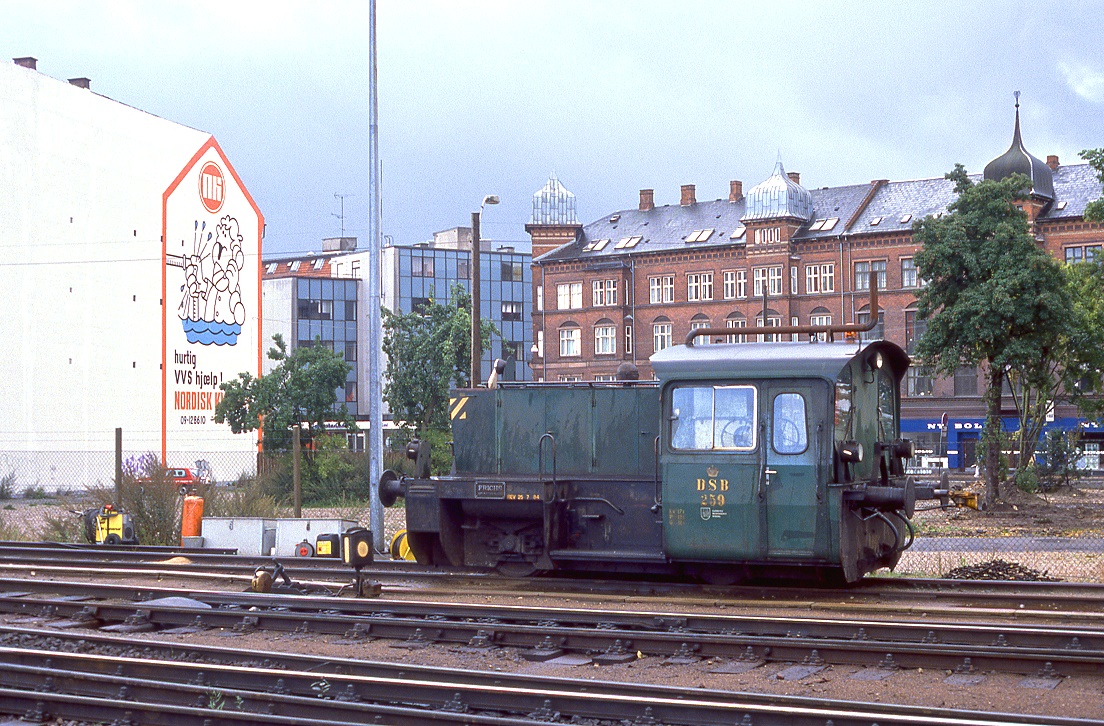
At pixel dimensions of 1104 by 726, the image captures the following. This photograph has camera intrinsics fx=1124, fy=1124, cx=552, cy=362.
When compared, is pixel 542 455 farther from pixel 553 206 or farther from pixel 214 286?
pixel 553 206

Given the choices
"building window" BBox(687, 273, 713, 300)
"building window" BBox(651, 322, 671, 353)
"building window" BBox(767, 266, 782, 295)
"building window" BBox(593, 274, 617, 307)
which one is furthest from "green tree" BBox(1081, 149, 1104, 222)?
"building window" BBox(593, 274, 617, 307)

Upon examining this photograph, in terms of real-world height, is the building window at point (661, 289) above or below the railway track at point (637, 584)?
above

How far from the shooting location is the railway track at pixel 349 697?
715 centimetres

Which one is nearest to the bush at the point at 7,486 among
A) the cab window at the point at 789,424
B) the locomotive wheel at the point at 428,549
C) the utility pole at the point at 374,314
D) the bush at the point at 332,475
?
the bush at the point at 332,475

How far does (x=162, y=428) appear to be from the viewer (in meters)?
46.2

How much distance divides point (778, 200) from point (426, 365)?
102ft

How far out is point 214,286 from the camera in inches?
1981

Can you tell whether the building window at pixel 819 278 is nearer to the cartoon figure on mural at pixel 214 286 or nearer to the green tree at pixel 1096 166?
the cartoon figure on mural at pixel 214 286

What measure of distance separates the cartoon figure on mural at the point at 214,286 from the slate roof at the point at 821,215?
2875 centimetres

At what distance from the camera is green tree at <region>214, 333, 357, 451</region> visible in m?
36.9

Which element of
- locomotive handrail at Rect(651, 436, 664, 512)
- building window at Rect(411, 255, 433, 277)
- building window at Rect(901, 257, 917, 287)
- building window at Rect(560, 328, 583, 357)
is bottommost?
locomotive handrail at Rect(651, 436, 664, 512)

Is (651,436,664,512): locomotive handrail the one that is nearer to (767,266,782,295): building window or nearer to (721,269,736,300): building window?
(767,266,782,295): building window

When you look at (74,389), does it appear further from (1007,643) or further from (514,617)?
(1007,643)

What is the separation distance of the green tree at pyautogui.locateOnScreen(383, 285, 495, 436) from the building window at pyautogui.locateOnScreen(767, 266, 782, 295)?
2775 centimetres
